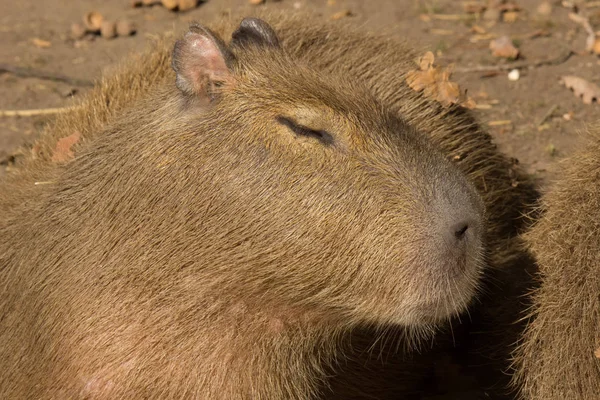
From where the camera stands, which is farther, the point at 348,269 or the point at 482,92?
the point at 482,92

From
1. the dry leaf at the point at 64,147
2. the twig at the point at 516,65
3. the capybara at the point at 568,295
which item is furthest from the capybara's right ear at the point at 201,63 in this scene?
the twig at the point at 516,65

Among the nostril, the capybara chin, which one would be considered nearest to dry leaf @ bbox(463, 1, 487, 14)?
the capybara chin

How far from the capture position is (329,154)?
263cm

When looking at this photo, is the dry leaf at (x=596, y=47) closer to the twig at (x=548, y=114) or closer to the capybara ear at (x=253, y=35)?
the twig at (x=548, y=114)

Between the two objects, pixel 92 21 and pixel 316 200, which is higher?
pixel 316 200

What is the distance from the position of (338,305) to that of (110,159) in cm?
84

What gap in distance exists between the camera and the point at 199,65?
276 centimetres

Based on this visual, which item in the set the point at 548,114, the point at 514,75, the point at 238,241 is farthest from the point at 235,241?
the point at 514,75

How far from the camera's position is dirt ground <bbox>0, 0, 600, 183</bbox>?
16.3 ft

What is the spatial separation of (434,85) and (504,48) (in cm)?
184

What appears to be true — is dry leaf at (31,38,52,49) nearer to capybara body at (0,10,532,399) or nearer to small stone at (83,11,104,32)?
small stone at (83,11,104,32)

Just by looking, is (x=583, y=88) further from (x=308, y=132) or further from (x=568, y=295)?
(x=308, y=132)

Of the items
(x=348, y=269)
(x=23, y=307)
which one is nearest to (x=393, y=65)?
(x=348, y=269)

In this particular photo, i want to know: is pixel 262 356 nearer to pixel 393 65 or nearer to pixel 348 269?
pixel 348 269
